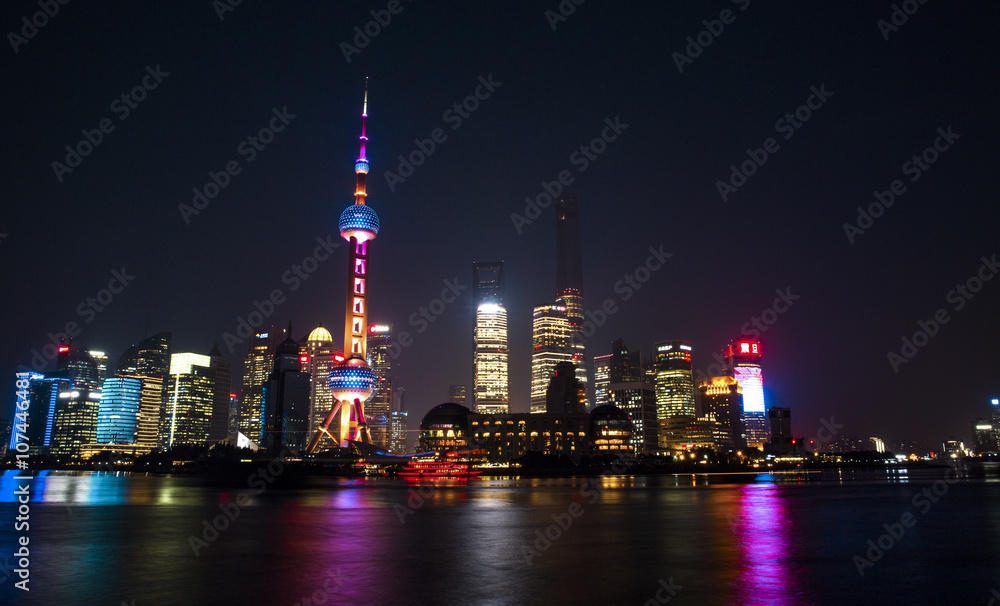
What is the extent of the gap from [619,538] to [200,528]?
2364 centimetres

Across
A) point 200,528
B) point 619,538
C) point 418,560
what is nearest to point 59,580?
point 418,560

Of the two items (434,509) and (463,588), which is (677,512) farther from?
(463,588)

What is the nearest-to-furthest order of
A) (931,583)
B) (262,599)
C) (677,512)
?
1. (262,599)
2. (931,583)
3. (677,512)

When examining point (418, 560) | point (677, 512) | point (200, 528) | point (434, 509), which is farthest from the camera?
point (434, 509)

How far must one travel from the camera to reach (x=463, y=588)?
20047 millimetres

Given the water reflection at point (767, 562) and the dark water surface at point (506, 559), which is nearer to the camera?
the water reflection at point (767, 562)

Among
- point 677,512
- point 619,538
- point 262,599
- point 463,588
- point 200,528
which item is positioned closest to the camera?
point 262,599

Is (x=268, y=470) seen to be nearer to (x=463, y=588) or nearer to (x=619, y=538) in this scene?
(x=619, y=538)

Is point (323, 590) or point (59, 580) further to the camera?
point (59, 580)

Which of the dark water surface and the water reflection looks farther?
the dark water surface

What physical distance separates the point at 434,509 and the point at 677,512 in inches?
740

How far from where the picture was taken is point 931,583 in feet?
70.3

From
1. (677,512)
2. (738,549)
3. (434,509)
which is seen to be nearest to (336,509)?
(434,509)

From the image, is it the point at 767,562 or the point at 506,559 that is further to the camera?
the point at 506,559
